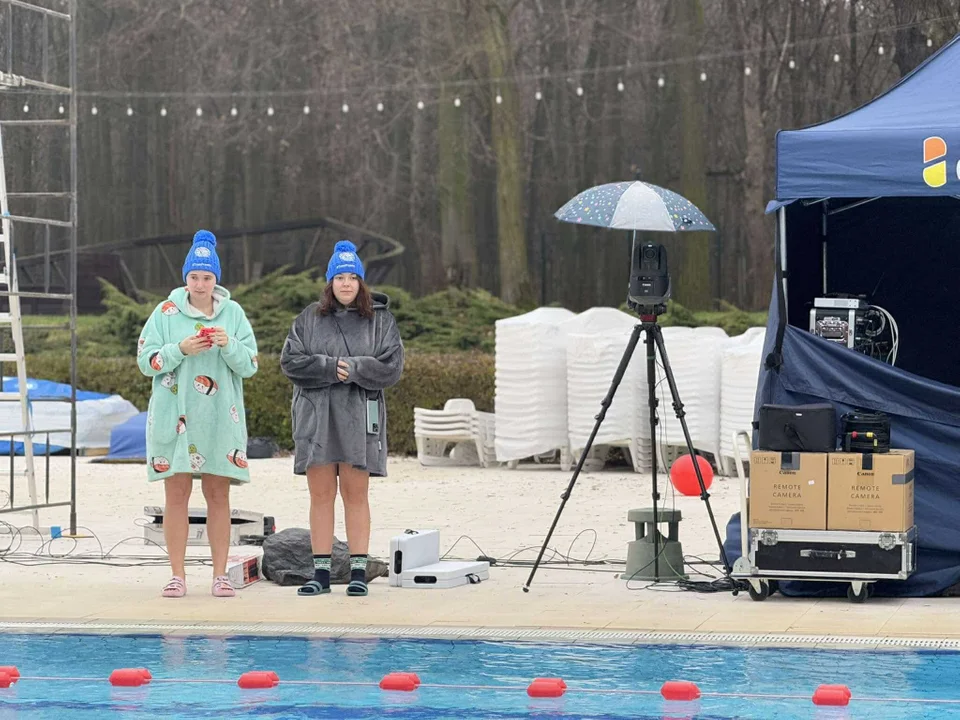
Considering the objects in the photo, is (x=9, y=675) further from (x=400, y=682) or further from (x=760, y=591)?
(x=760, y=591)

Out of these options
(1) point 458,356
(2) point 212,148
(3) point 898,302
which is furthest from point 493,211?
(3) point 898,302

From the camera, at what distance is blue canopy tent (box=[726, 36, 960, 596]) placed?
791 cm

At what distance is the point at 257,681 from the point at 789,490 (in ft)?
10.1

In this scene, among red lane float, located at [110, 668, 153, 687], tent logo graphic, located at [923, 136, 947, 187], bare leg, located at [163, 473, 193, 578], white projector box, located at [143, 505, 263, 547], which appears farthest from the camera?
white projector box, located at [143, 505, 263, 547]

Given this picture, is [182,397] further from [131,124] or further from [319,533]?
[131,124]

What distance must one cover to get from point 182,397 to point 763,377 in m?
3.01

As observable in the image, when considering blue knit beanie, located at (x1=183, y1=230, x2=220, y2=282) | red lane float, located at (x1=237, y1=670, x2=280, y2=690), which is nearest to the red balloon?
blue knit beanie, located at (x1=183, y1=230, x2=220, y2=282)

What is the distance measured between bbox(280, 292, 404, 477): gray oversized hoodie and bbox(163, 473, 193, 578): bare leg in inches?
23.5

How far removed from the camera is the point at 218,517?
8.59 metres

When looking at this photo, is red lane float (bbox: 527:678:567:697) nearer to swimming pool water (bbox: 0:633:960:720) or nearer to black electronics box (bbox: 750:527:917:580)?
swimming pool water (bbox: 0:633:960:720)

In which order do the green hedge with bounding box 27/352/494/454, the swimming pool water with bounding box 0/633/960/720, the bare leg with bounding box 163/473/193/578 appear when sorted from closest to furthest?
1. the swimming pool water with bounding box 0/633/960/720
2. the bare leg with bounding box 163/473/193/578
3. the green hedge with bounding box 27/352/494/454

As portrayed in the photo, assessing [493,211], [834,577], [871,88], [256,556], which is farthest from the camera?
[493,211]

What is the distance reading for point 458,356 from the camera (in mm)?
19141

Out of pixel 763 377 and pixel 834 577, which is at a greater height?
pixel 763 377
